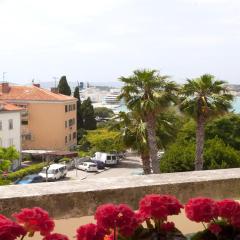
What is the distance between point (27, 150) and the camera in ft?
229

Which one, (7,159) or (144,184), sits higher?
(144,184)

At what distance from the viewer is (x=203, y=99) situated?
88.1 feet

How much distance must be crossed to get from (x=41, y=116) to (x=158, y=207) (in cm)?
6859

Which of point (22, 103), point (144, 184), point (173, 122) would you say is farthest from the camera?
point (22, 103)

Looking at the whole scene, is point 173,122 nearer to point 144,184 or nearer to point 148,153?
point 148,153

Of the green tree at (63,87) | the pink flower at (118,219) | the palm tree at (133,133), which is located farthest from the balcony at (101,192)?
the green tree at (63,87)

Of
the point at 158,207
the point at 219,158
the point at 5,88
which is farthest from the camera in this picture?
the point at 5,88

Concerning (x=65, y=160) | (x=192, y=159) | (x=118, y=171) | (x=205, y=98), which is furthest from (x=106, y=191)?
(x=65, y=160)

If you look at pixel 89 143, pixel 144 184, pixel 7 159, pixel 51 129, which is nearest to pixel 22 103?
pixel 51 129

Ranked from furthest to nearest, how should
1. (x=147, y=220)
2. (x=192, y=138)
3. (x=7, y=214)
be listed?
(x=192, y=138) → (x=7, y=214) → (x=147, y=220)

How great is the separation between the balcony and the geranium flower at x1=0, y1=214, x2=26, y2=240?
5.21ft

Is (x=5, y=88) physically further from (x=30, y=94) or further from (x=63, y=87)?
(x=63, y=87)

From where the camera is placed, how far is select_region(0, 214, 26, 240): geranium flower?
243cm

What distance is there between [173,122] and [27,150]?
42659 millimetres
